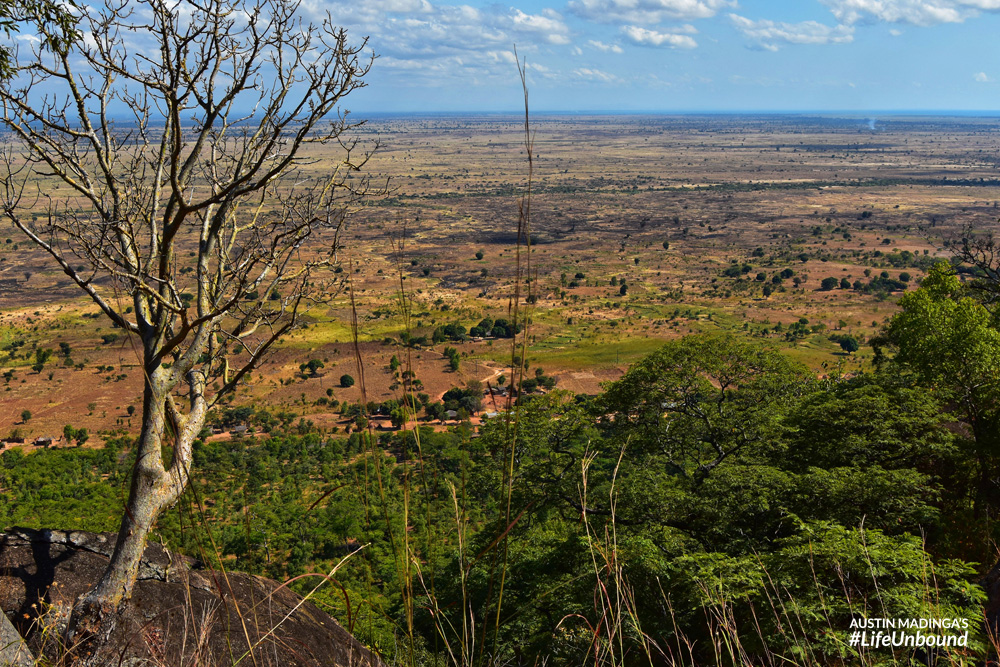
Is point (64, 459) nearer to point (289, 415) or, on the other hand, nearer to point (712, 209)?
point (289, 415)

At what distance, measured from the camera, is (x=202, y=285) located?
5.34 metres

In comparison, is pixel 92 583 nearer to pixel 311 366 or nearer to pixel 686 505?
pixel 686 505

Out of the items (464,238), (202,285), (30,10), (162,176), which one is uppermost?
(30,10)

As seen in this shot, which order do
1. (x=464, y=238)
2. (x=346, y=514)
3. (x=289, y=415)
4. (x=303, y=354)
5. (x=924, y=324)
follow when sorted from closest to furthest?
(x=924, y=324) < (x=346, y=514) < (x=289, y=415) < (x=303, y=354) < (x=464, y=238)

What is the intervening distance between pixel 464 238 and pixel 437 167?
69.9m

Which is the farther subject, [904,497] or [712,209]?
[712,209]

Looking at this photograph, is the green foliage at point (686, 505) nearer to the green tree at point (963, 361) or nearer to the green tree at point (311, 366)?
the green tree at point (963, 361)

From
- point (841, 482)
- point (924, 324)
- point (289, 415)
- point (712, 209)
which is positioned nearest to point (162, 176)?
point (841, 482)

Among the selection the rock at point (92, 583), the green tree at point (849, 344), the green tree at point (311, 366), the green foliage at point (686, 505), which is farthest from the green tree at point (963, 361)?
the green tree at point (311, 366)

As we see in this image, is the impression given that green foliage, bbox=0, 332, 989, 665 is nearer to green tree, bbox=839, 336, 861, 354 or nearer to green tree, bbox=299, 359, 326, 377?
green tree, bbox=299, 359, 326, 377

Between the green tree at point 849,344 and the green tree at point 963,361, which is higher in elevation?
the green tree at point 963,361

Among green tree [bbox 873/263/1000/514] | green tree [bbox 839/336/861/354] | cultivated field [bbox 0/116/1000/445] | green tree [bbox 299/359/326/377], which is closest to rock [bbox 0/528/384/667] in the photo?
cultivated field [bbox 0/116/1000/445]

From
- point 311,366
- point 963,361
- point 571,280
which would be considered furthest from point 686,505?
point 571,280

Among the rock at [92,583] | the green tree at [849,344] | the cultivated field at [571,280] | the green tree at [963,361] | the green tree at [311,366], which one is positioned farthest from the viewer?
the green tree at [849,344]
